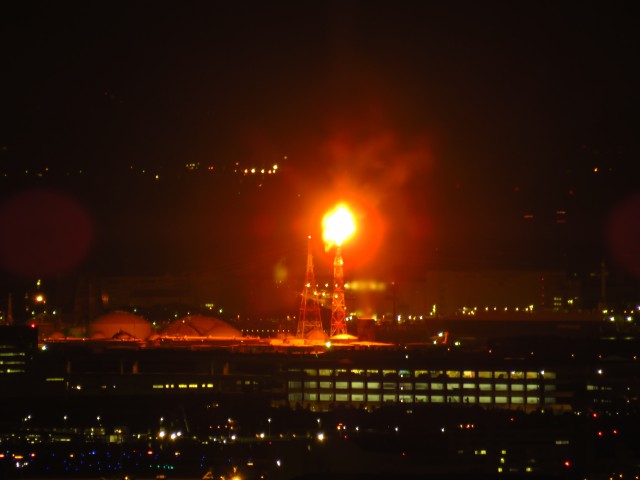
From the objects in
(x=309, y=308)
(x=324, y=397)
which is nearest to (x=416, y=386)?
(x=324, y=397)

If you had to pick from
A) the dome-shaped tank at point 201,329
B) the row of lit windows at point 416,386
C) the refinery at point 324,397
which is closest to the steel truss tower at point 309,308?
the refinery at point 324,397

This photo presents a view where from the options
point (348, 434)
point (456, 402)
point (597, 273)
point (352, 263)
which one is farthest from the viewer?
point (597, 273)

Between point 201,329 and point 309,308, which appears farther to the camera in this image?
point 309,308

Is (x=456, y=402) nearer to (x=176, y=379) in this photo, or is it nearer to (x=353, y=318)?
(x=176, y=379)

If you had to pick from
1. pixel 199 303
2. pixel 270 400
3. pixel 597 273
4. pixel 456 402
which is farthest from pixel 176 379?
Answer: pixel 597 273

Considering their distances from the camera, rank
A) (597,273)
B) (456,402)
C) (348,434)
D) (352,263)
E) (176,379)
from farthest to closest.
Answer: (597,273)
(352,263)
(176,379)
(456,402)
(348,434)

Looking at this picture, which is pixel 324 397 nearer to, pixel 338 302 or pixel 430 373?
pixel 430 373
